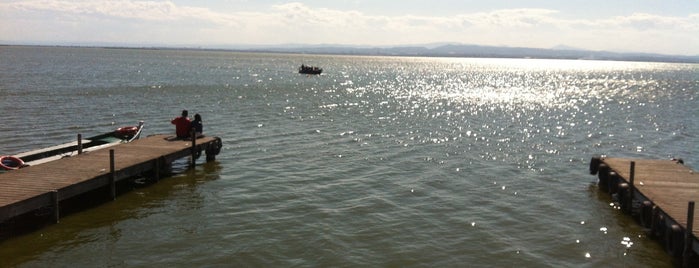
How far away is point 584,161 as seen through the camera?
29578mm

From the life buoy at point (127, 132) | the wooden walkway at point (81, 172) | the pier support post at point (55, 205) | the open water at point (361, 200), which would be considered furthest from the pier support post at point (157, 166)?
the life buoy at point (127, 132)

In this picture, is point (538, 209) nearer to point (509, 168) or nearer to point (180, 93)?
point (509, 168)

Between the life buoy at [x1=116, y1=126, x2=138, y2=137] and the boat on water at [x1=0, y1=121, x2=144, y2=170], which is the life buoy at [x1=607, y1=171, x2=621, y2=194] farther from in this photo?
the life buoy at [x1=116, y1=126, x2=138, y2=137]

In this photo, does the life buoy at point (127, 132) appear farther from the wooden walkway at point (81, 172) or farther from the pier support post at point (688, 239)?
the pier support post at point (688, 239)

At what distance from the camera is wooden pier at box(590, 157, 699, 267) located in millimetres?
15258

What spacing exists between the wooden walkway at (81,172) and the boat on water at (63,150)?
3.32 ft

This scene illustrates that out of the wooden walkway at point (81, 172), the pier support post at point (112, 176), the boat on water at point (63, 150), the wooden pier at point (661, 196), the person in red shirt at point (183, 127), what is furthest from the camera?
the person in red shirt at point (183, 127)

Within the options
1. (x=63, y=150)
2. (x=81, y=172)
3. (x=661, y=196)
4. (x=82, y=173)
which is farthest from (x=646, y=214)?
(x=63, y=150)

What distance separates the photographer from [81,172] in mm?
19609

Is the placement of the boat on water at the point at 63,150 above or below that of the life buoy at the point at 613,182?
above

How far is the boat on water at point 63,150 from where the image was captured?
2094 cm

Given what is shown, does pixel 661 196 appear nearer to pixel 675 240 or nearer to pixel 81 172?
pixel 675 240

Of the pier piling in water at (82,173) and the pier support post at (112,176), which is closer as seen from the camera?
the pier piling in water at (82,173)

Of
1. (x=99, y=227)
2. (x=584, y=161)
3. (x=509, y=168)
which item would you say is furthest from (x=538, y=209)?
(x=99, y=227)
